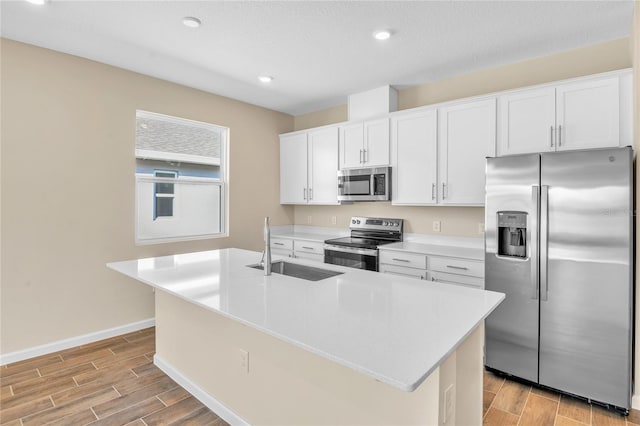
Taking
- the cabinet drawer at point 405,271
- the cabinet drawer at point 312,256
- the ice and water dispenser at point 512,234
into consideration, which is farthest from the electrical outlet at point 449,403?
the cabinet drawer at point 312,256

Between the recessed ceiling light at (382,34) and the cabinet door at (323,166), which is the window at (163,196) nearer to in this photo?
the cabinet door at (323,166)

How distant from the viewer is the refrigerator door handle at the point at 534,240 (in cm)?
242

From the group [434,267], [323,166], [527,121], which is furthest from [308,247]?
[527,121]

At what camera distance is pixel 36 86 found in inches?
116

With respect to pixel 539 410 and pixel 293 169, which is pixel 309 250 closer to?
pixel 293 169

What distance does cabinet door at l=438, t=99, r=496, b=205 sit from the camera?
311 centimetres

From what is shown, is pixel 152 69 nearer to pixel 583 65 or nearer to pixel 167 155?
pixel 167 155

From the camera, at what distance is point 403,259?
11.0 feet

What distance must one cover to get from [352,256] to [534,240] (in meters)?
1.79

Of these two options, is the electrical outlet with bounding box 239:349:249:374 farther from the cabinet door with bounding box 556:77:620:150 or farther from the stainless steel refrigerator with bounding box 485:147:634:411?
the cabinet door with bounding box 556:77:620:150

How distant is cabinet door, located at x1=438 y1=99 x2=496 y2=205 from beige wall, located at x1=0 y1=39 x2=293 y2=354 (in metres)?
2.91

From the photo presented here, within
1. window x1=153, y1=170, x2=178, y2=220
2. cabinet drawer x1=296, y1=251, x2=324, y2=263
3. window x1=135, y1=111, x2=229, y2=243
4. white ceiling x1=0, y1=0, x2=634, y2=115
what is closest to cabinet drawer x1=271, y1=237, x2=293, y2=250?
cabinet drawer x1=296, y1=251, x2=324, y2=263

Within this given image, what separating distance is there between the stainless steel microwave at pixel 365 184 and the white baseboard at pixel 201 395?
2496mm

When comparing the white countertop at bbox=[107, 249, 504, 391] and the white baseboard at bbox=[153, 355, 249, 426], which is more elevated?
the white countertop at bbox=[107, 249, 504, 391]
